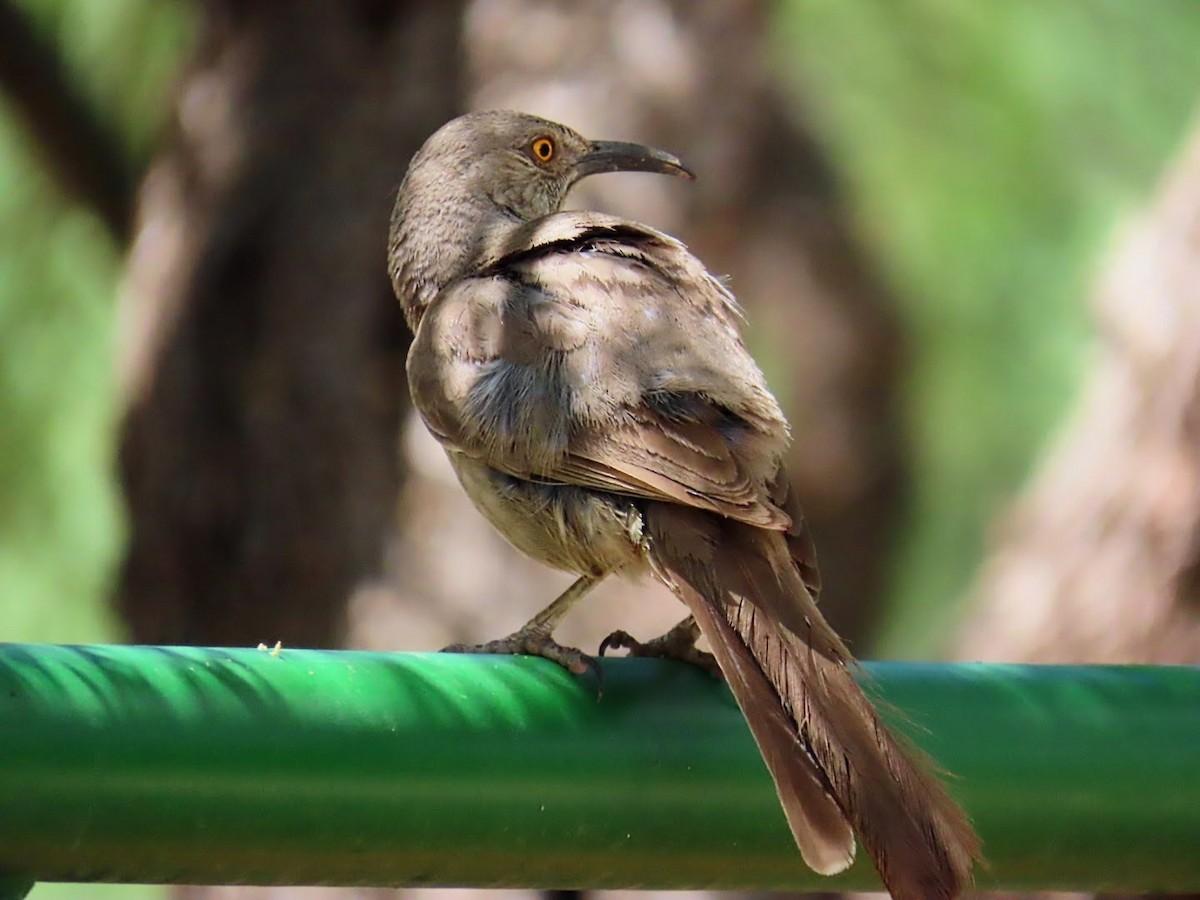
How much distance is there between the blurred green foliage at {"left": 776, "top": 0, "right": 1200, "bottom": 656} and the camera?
468 inches

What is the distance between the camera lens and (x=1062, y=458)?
321 inches

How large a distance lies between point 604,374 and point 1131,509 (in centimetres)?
376

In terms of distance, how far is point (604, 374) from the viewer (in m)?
4.02

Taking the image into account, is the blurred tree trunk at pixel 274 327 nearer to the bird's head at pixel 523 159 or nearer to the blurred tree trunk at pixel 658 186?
the blurred tree trunk at pixel 658 186

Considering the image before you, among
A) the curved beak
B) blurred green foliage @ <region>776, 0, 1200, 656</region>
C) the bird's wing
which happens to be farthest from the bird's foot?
blurred green foliage @ <region>776, 0, 1200, 656</region>

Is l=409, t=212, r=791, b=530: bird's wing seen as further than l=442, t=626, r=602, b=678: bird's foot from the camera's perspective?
Yes

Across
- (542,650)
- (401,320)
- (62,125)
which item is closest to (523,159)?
(542,650)

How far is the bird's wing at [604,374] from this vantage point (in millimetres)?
3705

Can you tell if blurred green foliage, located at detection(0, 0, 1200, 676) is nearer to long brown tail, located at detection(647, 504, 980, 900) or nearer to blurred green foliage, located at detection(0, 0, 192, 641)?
blurred green foliage, located at detection(0, 0, 192, 641)

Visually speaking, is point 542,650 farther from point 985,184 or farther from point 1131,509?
point 985,184

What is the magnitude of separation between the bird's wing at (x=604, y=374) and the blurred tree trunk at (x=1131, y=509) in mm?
3045

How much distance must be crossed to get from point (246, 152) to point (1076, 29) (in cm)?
644

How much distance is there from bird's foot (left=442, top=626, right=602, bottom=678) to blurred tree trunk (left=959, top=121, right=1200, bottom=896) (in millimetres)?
3638

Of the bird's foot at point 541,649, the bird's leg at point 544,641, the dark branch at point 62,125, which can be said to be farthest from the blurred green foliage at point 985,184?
the bird's foot at point 541,649
